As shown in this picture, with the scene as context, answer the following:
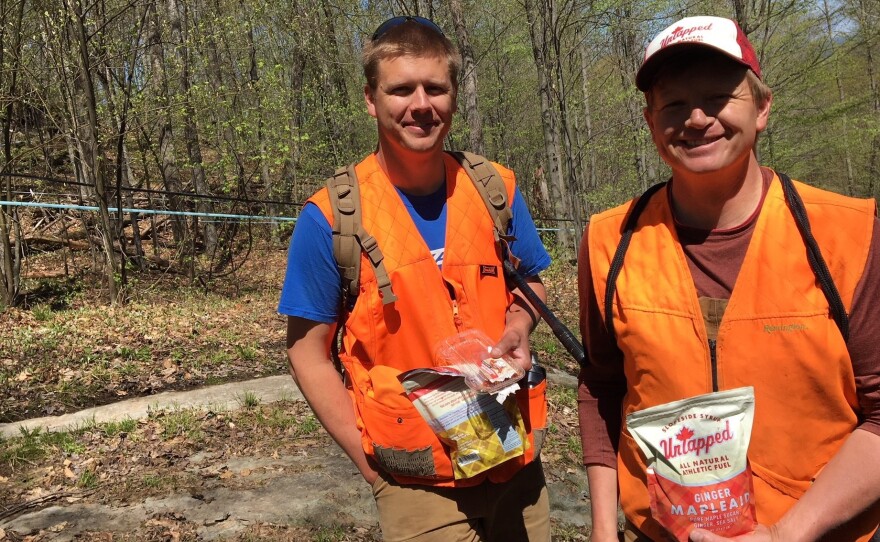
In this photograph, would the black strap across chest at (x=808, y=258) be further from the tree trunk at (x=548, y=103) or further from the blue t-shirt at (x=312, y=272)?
the tree trunk at (x=548, y=103)

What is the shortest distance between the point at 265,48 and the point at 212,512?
68.5ft

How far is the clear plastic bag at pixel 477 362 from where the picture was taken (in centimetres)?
200

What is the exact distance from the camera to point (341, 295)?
2.26m

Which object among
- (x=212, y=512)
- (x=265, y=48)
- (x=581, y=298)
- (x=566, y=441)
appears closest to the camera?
(x=581, y=298)

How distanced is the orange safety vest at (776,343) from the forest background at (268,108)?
10208mm

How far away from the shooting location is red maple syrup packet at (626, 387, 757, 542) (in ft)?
4.50

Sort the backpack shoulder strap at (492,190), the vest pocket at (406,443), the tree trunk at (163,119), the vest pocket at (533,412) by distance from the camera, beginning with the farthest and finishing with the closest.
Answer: the tree trunk at (163,119) < the backpack shoulder strap at (492,190) < the vest pocket at (533,412) < the vest pocket at (406,443)

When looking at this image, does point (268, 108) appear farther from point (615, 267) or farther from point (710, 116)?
point (710, 116)

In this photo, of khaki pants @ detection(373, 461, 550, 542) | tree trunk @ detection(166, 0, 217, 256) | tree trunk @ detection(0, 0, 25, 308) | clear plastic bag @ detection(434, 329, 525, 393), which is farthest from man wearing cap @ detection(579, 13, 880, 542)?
tree trunk @ detection(166, 0, 217, 256)

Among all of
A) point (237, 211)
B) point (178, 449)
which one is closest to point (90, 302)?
point (237, 211)

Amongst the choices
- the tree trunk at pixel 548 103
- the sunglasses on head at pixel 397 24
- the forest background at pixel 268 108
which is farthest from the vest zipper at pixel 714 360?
the tree trunk at pixel 548 103

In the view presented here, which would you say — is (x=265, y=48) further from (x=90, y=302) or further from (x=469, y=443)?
(x=469, y=443)

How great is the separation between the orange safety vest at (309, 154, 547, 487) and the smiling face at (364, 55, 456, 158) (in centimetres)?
20

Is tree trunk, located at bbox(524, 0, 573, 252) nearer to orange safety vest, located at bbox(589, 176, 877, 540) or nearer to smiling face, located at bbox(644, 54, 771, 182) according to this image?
smiling face, located at bbox(644, 54, 771, 182)
